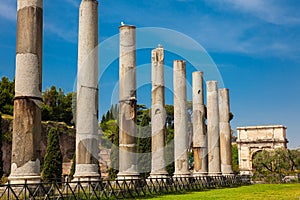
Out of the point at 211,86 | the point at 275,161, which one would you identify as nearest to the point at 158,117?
the point at 211,86

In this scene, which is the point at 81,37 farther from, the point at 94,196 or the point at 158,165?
the point at 158,165

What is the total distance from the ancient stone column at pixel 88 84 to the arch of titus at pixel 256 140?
162 feet

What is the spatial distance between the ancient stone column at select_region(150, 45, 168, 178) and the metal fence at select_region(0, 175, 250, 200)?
41.3 inches

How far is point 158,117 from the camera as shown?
28.4 meters

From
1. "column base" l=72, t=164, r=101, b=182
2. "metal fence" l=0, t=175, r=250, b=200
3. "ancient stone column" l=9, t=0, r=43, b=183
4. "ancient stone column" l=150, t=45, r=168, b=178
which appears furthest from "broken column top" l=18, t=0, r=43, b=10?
"ancient stone column" l=150, t=45, r=168, b=178

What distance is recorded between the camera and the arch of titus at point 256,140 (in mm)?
64938

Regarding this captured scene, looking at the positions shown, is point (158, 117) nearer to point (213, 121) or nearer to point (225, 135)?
point (213, 121)

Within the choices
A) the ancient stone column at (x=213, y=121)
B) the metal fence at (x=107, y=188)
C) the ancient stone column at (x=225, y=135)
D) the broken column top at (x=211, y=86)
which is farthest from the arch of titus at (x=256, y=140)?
the metal fence at (x=107, y=188)

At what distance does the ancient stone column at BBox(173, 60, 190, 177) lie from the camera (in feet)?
99.9

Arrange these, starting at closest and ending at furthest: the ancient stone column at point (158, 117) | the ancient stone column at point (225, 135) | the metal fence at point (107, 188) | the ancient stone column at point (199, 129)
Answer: the metal fence at point (107, 188) < the ancient stone column at point (158, 117) < the ancient stone column at point (199, 129) < the ancient stone column at point (225, 135)

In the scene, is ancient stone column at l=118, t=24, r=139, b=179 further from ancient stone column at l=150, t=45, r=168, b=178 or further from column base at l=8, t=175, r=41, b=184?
column base at l=8, t=175, r=41, b=184

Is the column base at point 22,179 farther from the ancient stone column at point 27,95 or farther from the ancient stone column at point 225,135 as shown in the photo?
the ancient stone column at point 225,135

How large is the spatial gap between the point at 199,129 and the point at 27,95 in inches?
805

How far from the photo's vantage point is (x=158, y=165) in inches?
1083
